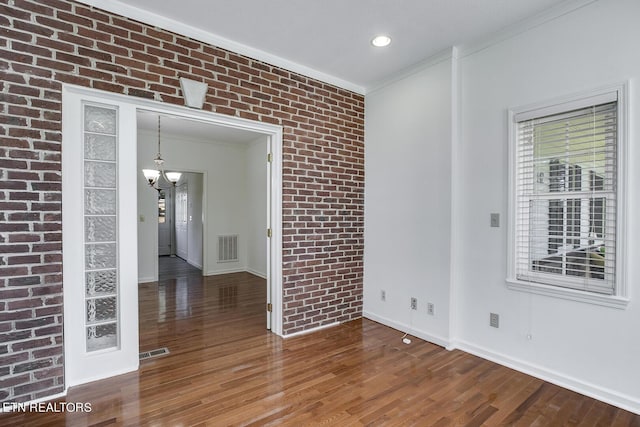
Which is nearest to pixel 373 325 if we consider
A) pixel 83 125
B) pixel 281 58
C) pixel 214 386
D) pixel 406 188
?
pixel 406 188

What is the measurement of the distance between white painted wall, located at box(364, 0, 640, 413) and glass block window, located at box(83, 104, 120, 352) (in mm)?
2760

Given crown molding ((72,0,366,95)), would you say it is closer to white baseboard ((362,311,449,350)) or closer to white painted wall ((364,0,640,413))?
white painted wall ((364,0,640,413))

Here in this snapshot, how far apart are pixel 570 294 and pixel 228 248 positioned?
20.0 feet

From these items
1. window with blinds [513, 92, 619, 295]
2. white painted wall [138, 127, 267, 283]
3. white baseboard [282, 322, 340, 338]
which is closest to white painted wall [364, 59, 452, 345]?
white baseboard [282, 322, 340, 338]

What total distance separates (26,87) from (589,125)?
404 centimetres

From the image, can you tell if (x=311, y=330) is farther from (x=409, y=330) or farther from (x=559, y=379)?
(x=559, y=379)

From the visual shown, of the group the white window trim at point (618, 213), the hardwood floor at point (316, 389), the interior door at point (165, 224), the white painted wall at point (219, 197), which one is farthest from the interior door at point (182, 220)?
the white window trim at point (618, 213)

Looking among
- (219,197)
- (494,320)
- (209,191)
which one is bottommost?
(494,320)

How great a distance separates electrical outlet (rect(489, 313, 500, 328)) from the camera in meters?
2.88

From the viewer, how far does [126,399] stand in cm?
226

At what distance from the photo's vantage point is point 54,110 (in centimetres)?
224

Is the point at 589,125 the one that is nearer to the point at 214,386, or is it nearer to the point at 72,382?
the point at 214,386

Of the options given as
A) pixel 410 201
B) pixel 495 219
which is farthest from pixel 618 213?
pixel 410 201

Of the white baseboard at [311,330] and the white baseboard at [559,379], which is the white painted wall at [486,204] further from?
the white baseboard at [311,330]
